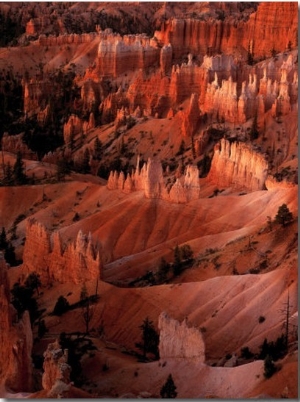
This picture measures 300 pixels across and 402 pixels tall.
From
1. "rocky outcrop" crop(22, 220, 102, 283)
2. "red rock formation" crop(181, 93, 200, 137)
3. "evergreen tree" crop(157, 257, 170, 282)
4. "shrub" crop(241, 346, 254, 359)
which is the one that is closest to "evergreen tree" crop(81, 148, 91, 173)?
"red rock formation" crop(181, 93, 200, 137)

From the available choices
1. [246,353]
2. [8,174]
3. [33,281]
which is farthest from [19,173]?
[246,353]

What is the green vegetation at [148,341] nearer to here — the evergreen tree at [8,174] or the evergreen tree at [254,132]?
the evergreen tree at [8,174]

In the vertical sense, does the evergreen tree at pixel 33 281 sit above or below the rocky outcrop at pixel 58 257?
below

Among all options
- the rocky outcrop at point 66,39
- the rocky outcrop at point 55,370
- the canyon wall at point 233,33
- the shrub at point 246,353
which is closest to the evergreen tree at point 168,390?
the rocky outcrop at point 55,370

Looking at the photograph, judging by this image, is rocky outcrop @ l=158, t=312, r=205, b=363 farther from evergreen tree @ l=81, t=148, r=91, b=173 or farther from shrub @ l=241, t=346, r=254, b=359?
evergreen tree @ l=81, t=148, r=91, b=173

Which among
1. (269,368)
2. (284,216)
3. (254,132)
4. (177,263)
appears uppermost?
(269,368)

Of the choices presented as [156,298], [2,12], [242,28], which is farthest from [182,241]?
[2,12]

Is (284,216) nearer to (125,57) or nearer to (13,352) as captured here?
(13,352)
